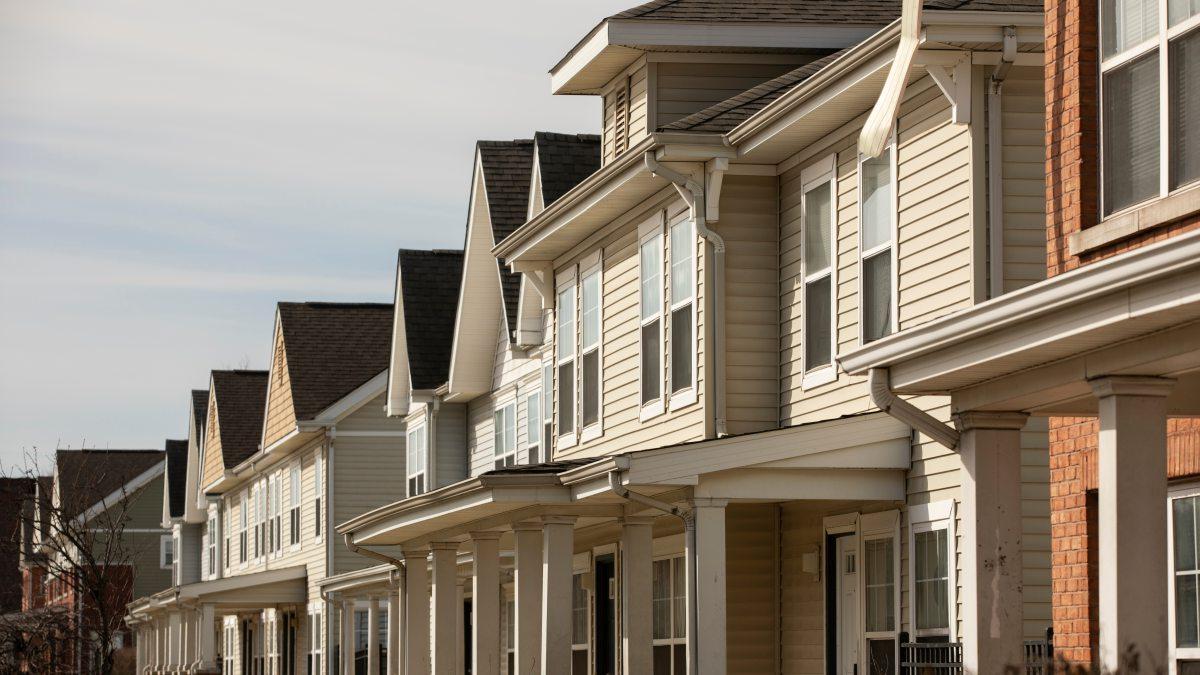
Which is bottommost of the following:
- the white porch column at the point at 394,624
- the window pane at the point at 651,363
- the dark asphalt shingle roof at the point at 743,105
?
the white porch column at the point at 394,624

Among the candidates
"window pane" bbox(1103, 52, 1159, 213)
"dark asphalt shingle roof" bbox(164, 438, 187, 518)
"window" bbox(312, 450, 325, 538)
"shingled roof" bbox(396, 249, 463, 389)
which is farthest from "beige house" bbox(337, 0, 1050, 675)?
"dark asphalt shingle roof" bbox(164, 438, 187, 518)

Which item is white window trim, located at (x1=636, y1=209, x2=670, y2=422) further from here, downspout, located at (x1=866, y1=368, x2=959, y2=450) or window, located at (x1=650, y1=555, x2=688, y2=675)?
downspout, located at (x1=866, y1=368, x2=959, y2=450)

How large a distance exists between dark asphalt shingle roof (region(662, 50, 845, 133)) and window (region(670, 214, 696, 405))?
108 centimetres

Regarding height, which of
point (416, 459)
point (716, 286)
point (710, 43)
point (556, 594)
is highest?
point (710, 43)

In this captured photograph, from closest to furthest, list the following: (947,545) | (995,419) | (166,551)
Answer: (995,419), (947,545), (166,551)

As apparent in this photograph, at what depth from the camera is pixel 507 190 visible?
29.0m

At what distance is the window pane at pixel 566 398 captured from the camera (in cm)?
2308

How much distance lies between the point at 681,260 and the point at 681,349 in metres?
0.93

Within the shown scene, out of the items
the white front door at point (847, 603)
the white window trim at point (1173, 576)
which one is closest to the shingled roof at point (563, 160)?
the white front door at point (847, 603)

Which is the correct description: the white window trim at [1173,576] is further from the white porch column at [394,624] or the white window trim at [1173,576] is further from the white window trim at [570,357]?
the white porch column at [394,624]

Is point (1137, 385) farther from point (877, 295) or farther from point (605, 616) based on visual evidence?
point (605, 616)

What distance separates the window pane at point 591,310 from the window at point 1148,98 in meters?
11.5

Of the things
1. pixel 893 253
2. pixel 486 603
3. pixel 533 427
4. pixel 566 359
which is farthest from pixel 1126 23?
pixel 533 427

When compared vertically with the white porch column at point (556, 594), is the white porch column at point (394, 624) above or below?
below
